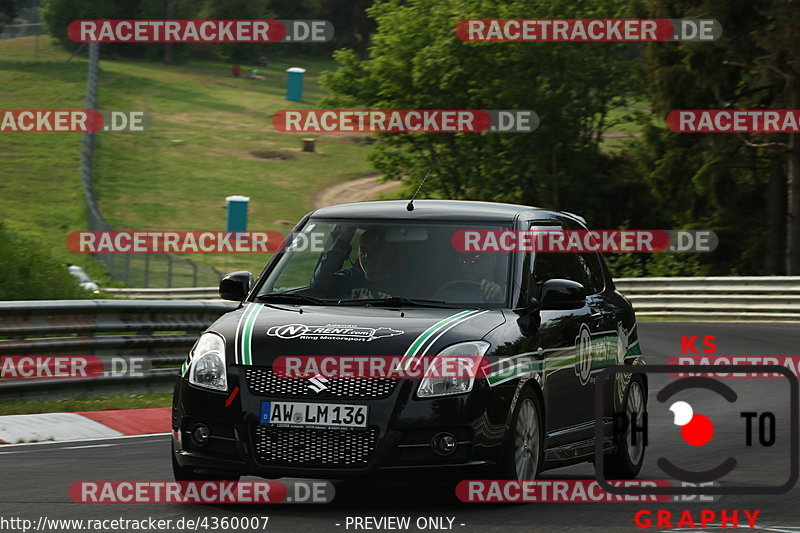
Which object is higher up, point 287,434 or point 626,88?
point 626,88

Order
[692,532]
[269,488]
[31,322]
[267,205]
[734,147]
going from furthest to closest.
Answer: [267,205], [734,147], [31,322], [269,488], [692,532]

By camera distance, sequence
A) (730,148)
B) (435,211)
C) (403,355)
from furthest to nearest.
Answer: (730,148) → (435,211) → (403,355)

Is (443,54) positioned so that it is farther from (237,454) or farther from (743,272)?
(237,454)

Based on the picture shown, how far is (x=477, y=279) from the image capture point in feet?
28.8

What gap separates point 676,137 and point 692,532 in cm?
3663

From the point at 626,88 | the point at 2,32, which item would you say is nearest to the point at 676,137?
the point at 626,88

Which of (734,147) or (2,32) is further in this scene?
(2,32)

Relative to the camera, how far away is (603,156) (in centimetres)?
5503

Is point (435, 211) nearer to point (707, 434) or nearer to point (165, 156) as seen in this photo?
point (707, 434)

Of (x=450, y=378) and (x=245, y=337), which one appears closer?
(x=450, y=378)

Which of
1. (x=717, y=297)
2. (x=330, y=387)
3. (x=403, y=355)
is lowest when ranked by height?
(x=717, y=297)

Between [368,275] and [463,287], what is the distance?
590mm

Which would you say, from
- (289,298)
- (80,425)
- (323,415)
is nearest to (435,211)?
(289,298)

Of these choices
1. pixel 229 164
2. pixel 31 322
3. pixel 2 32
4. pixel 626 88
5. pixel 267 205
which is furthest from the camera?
pixel 2 32
